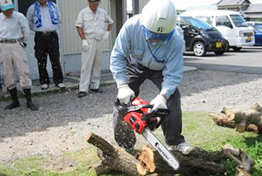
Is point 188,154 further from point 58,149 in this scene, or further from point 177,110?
point 58,149

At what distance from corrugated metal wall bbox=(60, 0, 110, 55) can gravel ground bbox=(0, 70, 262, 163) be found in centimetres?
198

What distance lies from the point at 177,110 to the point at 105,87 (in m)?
5.18

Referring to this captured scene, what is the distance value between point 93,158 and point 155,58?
142 centimetres

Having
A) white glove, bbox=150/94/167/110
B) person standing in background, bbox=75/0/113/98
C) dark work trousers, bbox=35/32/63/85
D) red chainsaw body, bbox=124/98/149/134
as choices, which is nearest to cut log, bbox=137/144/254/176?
red chainsaw body, bbox=124/98/149/134

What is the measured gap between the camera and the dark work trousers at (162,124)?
412 centimetres

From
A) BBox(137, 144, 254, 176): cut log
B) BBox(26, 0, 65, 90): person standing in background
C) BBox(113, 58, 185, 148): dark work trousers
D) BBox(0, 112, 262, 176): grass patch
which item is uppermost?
BBox(26, 0, 65, 90): person standing in background

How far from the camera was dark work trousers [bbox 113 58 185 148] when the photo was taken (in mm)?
4125

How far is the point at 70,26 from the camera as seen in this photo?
1044cm

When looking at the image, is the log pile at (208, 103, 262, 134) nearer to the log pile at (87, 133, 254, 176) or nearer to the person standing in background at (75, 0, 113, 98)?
the log pile at (87, 133, 254, 176)

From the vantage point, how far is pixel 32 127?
19.3 ft

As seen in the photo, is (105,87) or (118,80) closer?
(118,80)

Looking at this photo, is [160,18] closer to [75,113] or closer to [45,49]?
[75,113]

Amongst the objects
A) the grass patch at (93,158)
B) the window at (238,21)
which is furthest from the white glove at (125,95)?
the window at (238,21)

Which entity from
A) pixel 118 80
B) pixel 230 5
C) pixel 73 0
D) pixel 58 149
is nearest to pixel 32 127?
pixel 58 149
